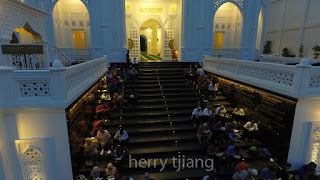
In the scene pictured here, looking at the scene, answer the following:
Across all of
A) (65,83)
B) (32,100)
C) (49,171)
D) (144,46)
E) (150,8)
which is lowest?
(49,171)

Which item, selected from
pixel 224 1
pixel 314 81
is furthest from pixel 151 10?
pixel 314 81

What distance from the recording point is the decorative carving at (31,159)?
511 centimetres

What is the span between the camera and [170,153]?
687 centimetres

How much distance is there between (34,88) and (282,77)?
753 centimetres

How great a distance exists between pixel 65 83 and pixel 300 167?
8063mm

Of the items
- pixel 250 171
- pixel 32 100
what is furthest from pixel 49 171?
pixel 250 171

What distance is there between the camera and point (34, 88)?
16.0 ft

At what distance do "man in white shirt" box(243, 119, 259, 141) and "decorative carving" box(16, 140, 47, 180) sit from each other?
7.24 metres

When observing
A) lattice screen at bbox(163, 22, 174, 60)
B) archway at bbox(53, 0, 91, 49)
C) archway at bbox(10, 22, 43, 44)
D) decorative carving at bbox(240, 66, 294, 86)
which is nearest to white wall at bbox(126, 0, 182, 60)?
lattice screen at bbox(163, 22, 174, 60)

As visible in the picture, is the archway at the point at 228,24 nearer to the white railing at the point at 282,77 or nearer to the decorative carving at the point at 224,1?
the decorative carving at the point at 224,1

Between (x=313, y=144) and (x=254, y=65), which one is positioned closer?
(x=313, y=144)

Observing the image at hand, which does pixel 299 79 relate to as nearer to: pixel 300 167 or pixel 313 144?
pixel 313 144

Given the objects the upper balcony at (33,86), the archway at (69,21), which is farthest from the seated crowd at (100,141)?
the archway at (69,21)

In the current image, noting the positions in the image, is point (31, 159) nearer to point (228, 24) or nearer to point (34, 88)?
point (34, 88)
